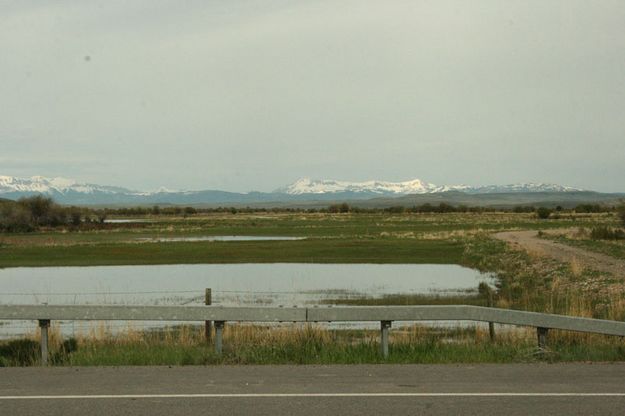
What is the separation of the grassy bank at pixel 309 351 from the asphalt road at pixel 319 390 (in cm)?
54

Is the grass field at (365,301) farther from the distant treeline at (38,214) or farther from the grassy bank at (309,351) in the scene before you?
the distant treeline at (38,214)

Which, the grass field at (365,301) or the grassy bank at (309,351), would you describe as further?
the grass field at (365,301)

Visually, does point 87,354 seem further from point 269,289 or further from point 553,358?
point 269,289

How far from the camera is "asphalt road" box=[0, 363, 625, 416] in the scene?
8.97 m

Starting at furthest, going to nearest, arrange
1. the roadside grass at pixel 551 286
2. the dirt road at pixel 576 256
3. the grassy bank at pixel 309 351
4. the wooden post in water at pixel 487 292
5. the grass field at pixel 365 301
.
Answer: the dirt road at pixel 576 256
the wooden post in water at pixel 487 292
the roadside grass at pixel 551 286
the grass field at pixel 365 301
the grassy bank at pixel 309 351

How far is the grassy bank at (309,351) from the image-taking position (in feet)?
40.8

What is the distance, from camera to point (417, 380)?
10742 millimetres

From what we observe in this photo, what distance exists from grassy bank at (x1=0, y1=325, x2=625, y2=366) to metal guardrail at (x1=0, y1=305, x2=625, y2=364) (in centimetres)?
36

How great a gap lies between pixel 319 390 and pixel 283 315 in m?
2.69

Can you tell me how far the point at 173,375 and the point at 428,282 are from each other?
2527 centimetres

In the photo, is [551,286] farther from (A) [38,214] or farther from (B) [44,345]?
(A) [38,214]

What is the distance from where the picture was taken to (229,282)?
35.8m

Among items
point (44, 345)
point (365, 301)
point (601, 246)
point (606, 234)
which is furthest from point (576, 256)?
point (44, 345)

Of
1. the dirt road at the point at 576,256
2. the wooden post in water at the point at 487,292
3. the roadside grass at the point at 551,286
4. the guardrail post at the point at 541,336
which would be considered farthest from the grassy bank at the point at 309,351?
the dirt road at the point at 576,256
